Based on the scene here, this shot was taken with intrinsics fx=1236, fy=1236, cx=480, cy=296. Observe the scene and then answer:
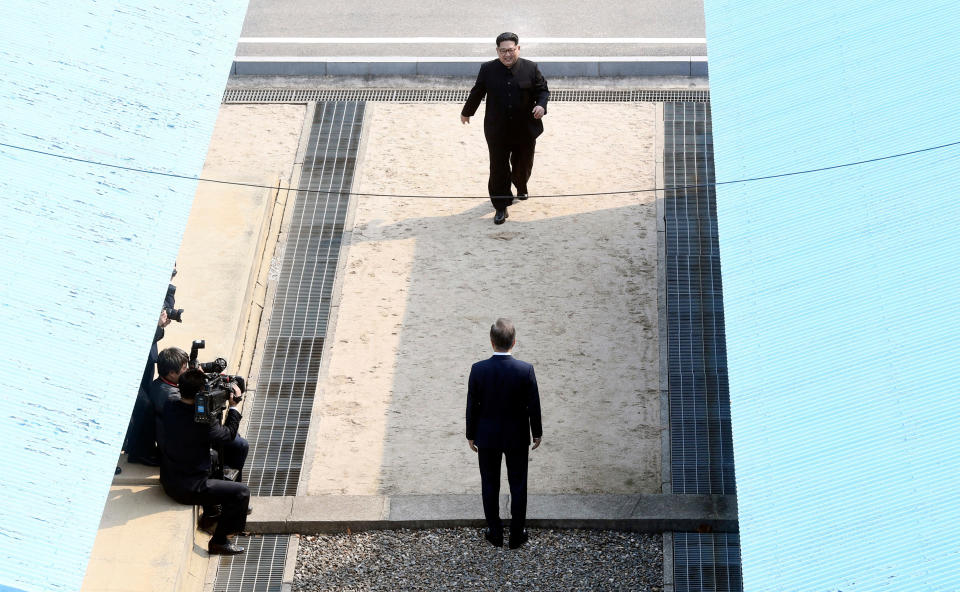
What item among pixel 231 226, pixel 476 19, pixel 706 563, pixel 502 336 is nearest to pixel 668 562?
pixel 706 563

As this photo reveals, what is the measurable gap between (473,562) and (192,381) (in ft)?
6.97

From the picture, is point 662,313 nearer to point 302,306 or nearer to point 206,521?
point 302,306

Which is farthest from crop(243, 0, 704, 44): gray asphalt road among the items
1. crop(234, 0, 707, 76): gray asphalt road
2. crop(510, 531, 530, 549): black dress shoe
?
crop(510, 531, 530, 549): black dress shoe

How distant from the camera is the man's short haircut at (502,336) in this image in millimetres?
7773

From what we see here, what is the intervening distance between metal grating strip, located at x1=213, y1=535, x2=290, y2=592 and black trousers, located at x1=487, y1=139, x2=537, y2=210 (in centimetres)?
395

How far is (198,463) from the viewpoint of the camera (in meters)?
7.82

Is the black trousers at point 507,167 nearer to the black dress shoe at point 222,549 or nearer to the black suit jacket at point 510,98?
the black suit jacket at point 510,98

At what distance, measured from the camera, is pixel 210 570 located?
8086 mm

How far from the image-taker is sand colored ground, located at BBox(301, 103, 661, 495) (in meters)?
8.86

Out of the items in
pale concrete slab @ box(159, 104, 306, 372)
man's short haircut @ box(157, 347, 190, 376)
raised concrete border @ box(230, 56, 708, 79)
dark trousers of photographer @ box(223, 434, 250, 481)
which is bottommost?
dark trousers of photographer @ box(223, 434, 250, 481)

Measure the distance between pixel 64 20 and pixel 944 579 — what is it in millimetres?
6905

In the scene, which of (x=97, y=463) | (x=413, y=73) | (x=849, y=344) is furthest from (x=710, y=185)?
(x=97, y=463)

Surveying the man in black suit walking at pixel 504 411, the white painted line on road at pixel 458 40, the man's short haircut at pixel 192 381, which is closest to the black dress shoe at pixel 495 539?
the man in black suit walking at pixel 504 411

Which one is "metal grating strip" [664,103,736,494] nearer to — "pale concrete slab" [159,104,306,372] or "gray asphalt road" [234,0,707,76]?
"gray asphalt road" [234,0,707,76]
